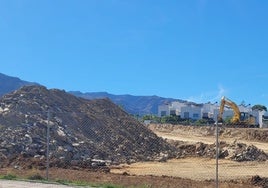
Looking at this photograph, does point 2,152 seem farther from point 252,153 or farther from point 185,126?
point 185,126

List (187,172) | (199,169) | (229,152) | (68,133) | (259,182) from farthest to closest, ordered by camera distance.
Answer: (229,152) < (68,133) < (199,169) < (187,172) < (259,182)

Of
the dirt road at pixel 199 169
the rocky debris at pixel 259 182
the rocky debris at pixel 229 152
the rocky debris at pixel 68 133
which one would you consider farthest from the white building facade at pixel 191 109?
the rocky debris at pixel 259 182

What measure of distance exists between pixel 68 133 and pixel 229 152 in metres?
11.5

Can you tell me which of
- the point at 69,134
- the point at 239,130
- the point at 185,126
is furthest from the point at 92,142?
the point at 185,126

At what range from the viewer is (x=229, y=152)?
34.7 metres

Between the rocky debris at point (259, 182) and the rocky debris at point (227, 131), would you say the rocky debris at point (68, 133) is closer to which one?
the rocky debris at point (259, 182)

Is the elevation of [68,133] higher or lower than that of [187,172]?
higher

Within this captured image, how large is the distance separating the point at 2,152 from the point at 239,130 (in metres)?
35.8

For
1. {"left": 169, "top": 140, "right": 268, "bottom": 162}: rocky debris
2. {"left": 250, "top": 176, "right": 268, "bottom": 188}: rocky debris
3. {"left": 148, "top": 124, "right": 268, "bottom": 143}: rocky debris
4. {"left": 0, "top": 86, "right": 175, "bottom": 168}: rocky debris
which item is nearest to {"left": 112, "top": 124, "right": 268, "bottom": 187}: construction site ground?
{"left": 169, "top": 140, "right": 268, "bottom": 162}: rocky debris

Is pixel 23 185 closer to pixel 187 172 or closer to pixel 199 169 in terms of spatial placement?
pixel 187 172

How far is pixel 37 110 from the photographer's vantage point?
104 feet

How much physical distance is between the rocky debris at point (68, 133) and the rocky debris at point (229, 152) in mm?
1484

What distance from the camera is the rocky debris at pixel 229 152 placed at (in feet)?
110

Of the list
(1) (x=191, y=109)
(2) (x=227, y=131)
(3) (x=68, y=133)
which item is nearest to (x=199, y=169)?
(3) (x=68, y=133)
